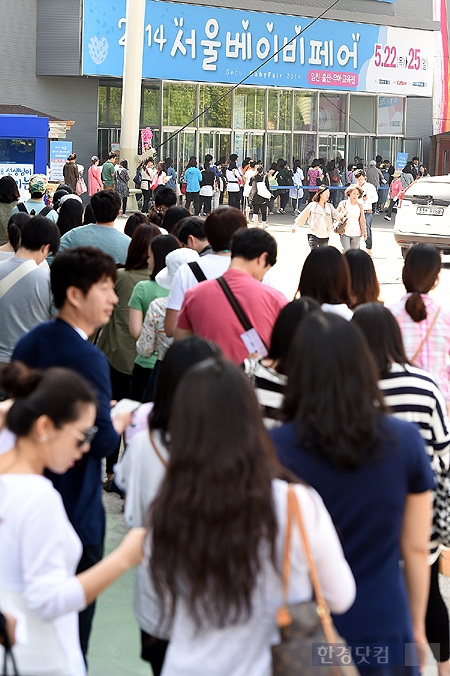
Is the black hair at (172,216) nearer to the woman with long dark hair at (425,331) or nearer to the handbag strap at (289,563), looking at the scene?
the woman with long dark hair at (425,331)

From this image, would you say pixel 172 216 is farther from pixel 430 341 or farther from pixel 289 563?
pixel 289 563

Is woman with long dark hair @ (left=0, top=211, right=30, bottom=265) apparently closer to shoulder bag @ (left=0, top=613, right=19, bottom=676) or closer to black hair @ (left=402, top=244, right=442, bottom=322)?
black hair @ (left=402, top=244, right=442, bottom=322)

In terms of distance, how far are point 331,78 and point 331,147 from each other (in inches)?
122

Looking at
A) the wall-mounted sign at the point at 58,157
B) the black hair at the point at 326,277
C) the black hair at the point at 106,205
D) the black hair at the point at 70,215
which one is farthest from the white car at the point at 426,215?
the black hair at the point at 326,277

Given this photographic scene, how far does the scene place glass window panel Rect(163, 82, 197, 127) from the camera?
30719 millimetres

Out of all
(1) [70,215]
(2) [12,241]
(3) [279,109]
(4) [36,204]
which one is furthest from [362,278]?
(3) [279,109]

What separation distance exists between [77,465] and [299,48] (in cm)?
3005

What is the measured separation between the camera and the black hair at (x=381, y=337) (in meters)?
3.20

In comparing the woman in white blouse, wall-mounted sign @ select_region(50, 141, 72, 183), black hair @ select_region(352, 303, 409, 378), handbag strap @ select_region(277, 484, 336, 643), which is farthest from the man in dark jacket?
wall-mounted sign @ select_region(50, 141, 72, 183)

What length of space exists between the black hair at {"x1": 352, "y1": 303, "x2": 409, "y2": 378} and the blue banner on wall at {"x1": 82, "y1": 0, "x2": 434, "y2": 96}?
25.7 m

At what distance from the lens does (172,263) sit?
5.52 m

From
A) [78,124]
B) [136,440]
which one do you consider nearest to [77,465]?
[136,440]

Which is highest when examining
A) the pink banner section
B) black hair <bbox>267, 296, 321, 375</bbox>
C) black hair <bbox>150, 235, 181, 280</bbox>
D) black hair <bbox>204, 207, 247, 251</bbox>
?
the pink banner section

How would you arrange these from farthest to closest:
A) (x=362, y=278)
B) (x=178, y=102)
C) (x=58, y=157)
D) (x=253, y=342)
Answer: (x=178, y=102), (x=58, y=157), (x=362, y=278), (x=253, y=342)
